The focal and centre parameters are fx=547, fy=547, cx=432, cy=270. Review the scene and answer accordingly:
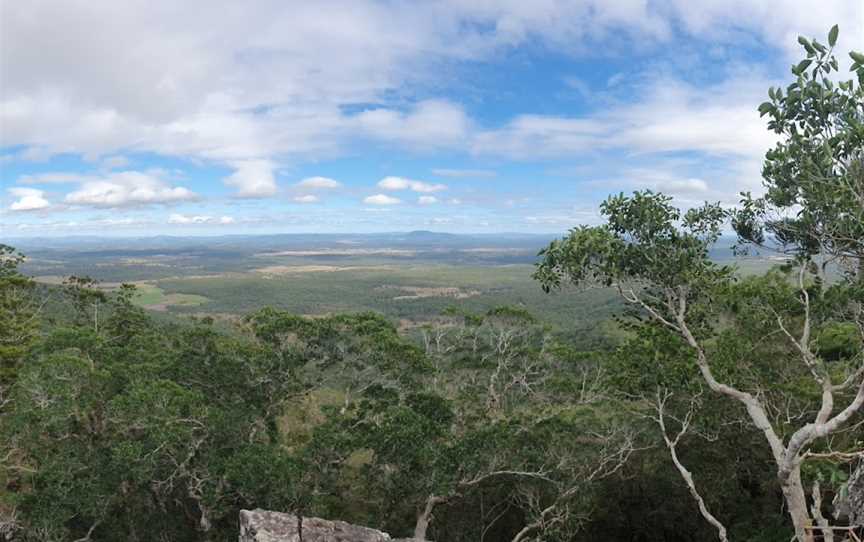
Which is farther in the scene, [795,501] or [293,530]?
[293,530]

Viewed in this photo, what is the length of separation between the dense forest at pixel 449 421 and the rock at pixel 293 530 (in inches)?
86.1

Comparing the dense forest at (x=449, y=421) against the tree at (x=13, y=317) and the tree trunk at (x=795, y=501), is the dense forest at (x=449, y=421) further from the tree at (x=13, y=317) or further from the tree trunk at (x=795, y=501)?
the tree trunk at (x=795, y=501)

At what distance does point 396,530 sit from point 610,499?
370 inches

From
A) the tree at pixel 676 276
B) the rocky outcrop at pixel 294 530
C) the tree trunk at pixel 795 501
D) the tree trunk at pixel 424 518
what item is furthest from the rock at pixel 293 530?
the tree trunk at pixel 795 501

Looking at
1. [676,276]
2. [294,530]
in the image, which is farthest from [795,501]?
[294,530]

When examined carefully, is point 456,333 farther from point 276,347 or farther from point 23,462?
point 23,462

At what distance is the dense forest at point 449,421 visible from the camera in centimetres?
1616

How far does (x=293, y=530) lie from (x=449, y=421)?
7187mm

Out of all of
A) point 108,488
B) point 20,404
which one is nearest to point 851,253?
point 108,488

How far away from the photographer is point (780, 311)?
14.0 meters

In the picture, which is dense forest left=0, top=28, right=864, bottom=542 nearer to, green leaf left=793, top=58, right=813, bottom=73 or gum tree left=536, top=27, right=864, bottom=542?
gum tree left=536, top=27, right=864, bottom=542

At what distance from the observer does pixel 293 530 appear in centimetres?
1419

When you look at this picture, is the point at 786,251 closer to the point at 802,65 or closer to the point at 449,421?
the point at 802,65

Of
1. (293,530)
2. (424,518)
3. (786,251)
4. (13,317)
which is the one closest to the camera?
(786,251)
